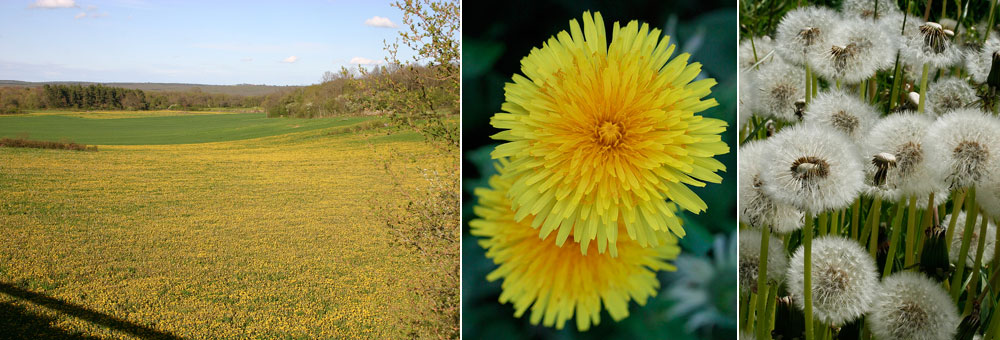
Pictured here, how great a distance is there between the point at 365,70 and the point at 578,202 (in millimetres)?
1856

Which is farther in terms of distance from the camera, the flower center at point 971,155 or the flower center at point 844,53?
the flower center at point 844,53

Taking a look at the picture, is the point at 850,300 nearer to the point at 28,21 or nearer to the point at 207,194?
the point at 207,194

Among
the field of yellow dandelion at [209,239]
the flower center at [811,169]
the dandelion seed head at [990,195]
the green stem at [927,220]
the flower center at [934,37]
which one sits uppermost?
the flower center at [934,37]

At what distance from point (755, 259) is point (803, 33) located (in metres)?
0.43

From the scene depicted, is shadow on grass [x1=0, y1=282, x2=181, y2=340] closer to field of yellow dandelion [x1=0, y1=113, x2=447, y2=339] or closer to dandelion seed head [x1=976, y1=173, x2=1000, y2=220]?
field of yellow dandelion [x1=0, y1=113, x2=447, y2=339]

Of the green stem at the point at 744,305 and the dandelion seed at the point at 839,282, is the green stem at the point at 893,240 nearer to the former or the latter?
the dandelion seed at the point at 839,282

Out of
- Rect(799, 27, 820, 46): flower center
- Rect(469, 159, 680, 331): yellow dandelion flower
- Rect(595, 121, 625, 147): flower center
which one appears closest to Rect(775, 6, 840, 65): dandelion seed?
Rect(799, 27, 820, 46): flower center

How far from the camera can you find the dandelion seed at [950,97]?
1171 millimetres

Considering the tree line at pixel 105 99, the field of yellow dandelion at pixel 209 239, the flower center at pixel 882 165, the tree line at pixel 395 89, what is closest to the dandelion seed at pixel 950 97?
the flower center at pixel 882 165

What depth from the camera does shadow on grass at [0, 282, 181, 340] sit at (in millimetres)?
2889

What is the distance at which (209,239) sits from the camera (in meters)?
3.35

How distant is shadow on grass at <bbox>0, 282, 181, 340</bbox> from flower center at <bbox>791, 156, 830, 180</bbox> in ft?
9.88

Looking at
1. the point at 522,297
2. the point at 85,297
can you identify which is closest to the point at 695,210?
the point at 522,297

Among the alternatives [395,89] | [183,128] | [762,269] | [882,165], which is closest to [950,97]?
[882,165]
